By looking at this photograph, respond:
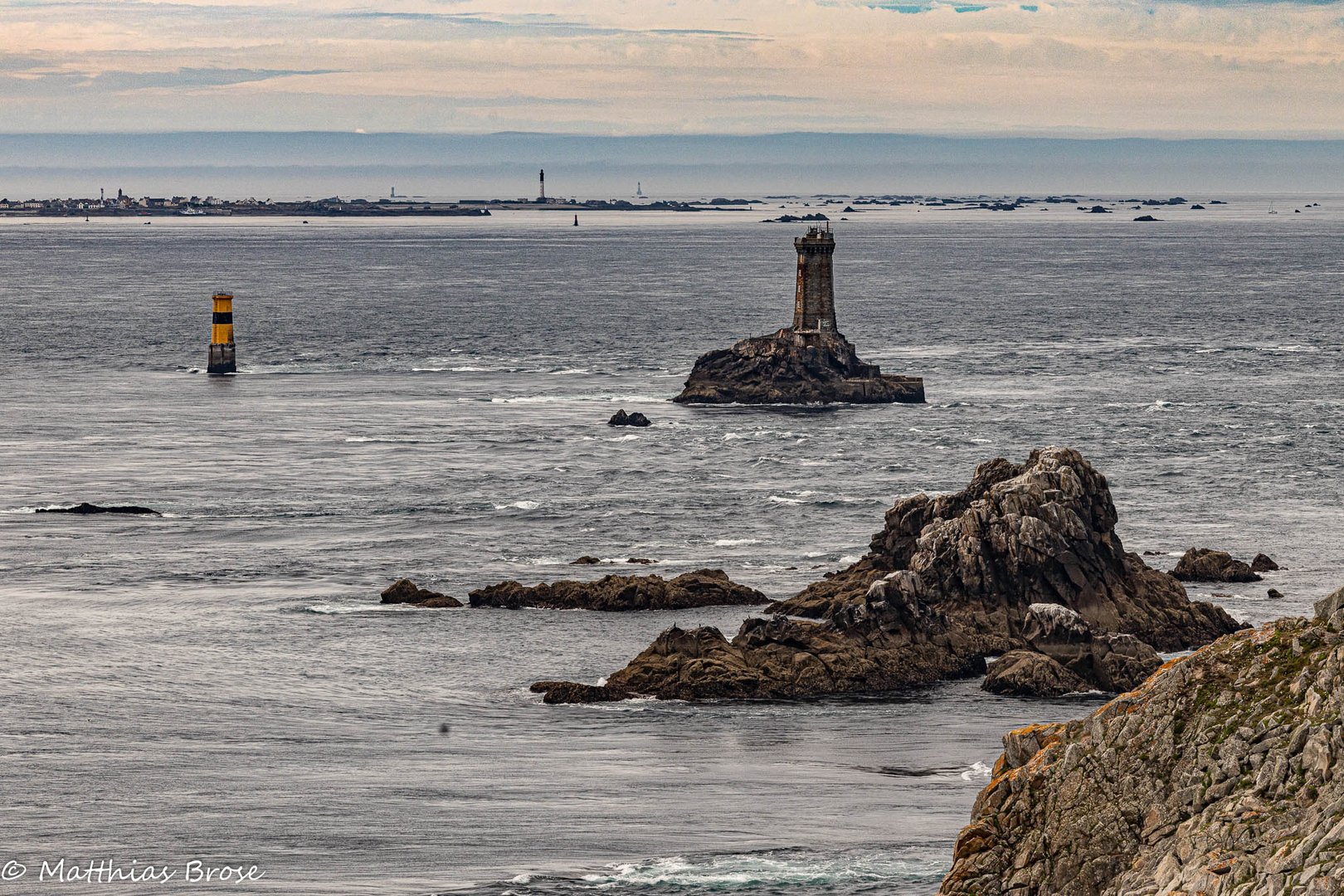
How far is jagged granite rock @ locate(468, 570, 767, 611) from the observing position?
67562 millimetres

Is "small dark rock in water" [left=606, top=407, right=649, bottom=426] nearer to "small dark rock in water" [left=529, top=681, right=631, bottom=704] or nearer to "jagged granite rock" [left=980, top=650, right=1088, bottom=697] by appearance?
"small dark rock in water" [left=529, top=681, right=631, bottom=704]

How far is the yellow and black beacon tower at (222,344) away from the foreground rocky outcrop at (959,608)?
91266 mm

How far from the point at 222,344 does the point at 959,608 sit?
98572mm

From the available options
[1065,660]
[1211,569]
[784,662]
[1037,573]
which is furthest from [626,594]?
[1211,569]

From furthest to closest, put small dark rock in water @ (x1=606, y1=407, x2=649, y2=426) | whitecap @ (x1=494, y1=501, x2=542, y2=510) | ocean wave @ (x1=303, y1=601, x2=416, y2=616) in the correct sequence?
small dark rock in water @ (x1=606, y1=407, x2=649, y2=426)
whitecap @ (x1=494, y1=501, x2=542, y2=510)
ocean wave @ (x1=303, y1=601, x2=416, y2=616)

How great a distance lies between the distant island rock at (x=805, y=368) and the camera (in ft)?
434

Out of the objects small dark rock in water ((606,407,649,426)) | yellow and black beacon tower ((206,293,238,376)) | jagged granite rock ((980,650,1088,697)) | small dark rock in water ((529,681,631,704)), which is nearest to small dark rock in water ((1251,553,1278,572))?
jagged granite rock ((980,650,1088,697))

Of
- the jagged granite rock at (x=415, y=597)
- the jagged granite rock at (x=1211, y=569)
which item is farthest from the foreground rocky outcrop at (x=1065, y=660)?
the jagged granite rock at (x=415, y=597)

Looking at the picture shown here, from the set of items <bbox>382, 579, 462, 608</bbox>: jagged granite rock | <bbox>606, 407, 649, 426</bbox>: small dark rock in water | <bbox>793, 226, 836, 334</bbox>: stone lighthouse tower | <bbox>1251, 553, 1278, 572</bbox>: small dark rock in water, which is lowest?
<bbox>382, 579, 462, 608</bbox>: jagged granite rock

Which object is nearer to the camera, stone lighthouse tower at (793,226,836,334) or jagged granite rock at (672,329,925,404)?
jagged granite rock at (672,329,925,404)

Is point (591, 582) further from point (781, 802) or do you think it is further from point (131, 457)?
point (131, 457)

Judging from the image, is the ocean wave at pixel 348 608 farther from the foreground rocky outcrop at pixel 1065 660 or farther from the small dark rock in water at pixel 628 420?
the small dark rock in water at pixel 628 420

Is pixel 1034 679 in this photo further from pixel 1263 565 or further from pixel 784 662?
pixel 1263 565

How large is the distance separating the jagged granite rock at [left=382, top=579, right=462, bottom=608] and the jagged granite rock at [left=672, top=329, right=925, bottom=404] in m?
62.8
